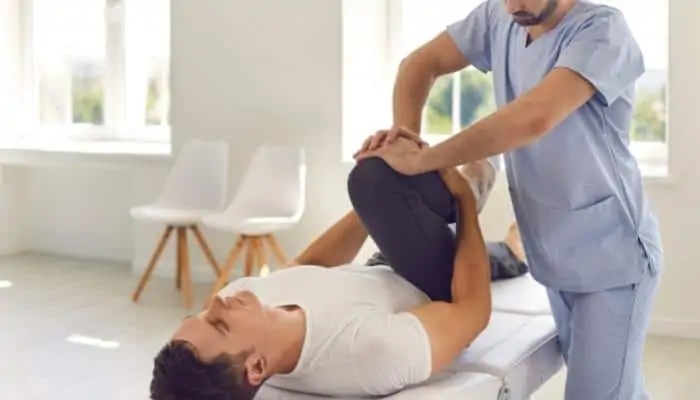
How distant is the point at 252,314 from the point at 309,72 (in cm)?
318

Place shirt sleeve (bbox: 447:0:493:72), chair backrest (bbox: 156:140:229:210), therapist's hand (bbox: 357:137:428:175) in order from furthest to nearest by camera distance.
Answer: chair backrest (bbox: 156:140:229:210)
shirt sleeve (bbox: 447:0:493:72)
therapist's hand (bbox: 357:137:428:175)

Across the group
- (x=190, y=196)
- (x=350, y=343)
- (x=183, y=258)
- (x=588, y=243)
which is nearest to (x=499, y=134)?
(x=588, y=243)

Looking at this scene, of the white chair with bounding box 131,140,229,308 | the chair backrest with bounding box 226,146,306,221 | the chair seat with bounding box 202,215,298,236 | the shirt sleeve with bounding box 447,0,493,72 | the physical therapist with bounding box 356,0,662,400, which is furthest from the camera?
the white chair with bounding box 131,140,229,308

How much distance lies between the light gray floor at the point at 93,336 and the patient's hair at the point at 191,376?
1691 mm

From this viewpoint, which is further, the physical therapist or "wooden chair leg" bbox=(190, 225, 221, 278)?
"wooden chair leg" bbox=(190, 225, 221, 278)

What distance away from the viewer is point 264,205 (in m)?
4.68

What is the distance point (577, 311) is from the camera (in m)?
2.10

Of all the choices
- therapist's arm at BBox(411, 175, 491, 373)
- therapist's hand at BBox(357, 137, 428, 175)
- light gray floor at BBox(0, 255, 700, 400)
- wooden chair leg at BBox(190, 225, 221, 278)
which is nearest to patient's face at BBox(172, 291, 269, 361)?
therapist's arm at BBox(411, 175, 491, 373)

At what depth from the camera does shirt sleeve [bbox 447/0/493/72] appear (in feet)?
7.47

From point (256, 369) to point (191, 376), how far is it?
123 mm

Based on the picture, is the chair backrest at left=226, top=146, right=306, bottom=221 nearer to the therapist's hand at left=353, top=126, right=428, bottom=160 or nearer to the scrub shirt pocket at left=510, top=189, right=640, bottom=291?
the therapist's hand at left=353, top=126, right=428, bottom=160

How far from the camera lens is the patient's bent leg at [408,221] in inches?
81.4

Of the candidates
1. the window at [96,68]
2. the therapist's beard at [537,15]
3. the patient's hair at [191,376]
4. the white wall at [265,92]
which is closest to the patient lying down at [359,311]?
the patient's hair at [191,376]

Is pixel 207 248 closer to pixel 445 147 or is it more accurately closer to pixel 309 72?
pixel 309 72
